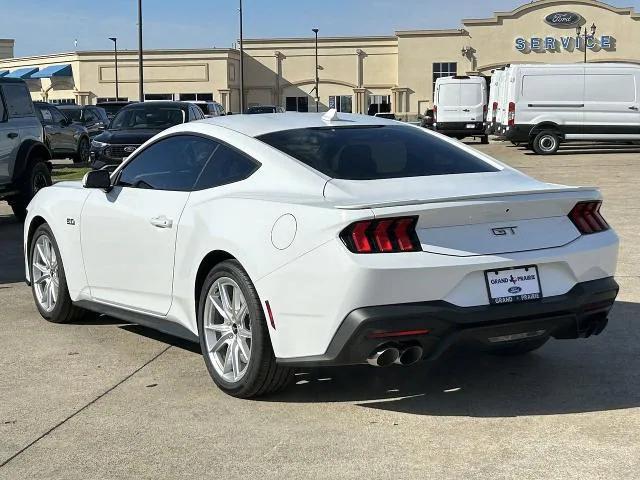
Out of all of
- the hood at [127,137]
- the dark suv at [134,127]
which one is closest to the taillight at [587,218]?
the dark suv at [134,127]

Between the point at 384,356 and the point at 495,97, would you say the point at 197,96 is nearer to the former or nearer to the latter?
the point at 495,97

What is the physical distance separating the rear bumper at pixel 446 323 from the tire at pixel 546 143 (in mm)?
23656

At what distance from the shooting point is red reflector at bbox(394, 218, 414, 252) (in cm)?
429

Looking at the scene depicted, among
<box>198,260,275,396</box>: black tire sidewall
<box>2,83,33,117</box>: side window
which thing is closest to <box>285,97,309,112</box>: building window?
<box>2,83,33,117</box>: side window

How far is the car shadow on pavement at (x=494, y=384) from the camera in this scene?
4.73m

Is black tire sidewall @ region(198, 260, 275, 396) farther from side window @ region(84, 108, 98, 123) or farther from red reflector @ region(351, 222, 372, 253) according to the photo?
side window @ region(84, 108, 98, 123)

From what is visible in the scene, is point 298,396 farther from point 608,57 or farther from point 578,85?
point 608,57

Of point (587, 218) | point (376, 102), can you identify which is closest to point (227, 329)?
point (587, 218)

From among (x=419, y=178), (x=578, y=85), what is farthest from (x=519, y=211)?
(x=578, y=85)

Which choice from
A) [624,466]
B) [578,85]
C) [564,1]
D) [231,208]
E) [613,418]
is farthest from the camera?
[564,1]

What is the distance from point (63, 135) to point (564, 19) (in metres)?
47.5

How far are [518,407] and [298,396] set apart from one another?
3.79 ft

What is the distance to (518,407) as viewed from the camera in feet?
15.4

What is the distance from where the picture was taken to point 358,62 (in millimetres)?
69750
